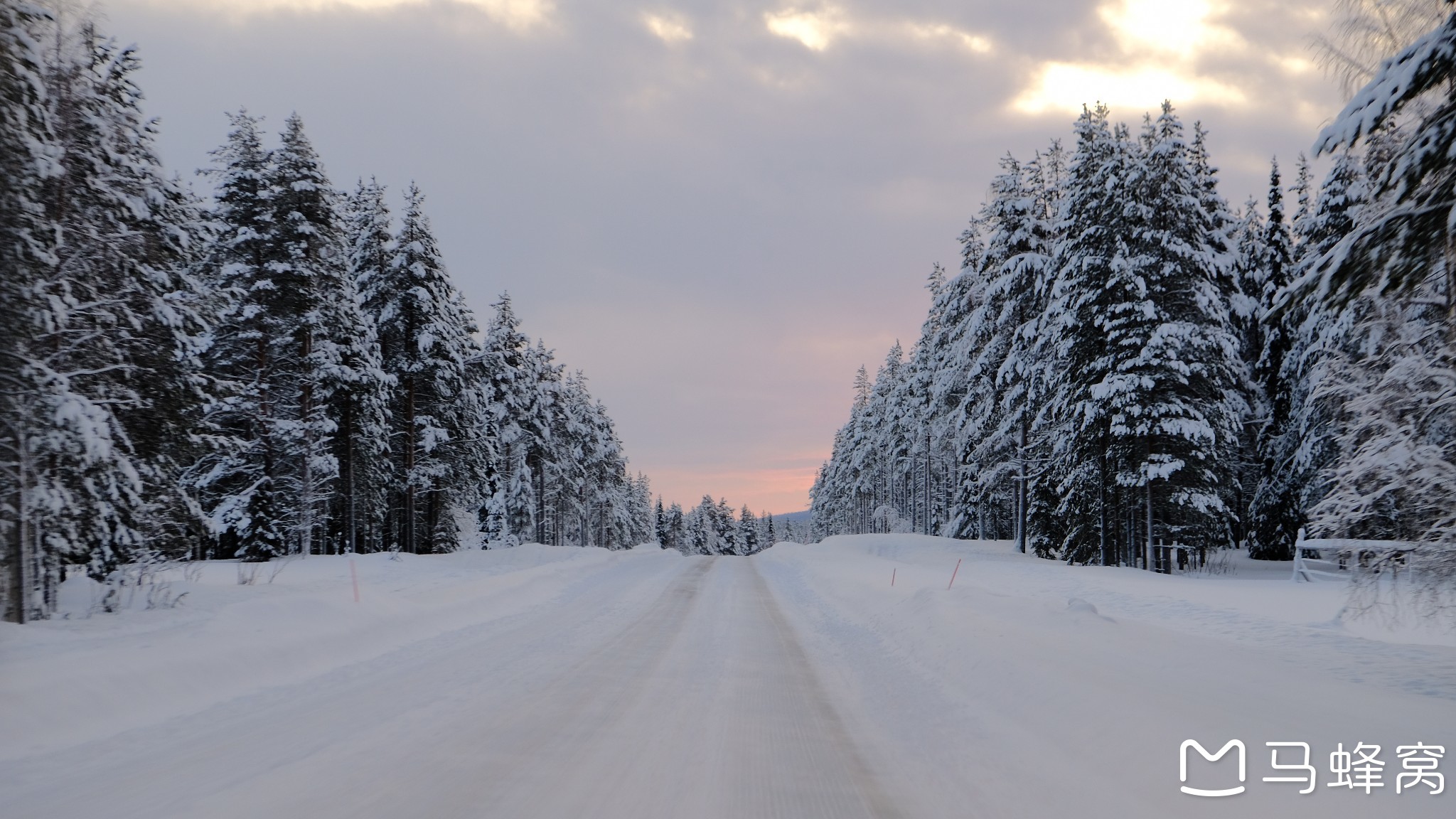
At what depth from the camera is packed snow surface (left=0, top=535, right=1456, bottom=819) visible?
4.82 meters

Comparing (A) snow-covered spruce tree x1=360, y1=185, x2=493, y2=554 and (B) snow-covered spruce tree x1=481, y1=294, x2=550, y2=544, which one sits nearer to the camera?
(A) snow-covered spruce tree x1=360, y1=185, x2=493, y2=554

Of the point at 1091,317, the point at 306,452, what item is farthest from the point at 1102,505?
the point at 306,452

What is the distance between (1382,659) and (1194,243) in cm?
1803

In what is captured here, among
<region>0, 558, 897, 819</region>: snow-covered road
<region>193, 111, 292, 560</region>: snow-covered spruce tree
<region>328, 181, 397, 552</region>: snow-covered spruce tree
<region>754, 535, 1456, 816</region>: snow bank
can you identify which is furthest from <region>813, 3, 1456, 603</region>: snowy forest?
<region>193, 111, 292, 560</region>: snow-covered spruce tree

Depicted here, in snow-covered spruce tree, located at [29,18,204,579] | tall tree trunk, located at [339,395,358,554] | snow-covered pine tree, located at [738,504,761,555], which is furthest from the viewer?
snow-covered pine tree, located at [738,504,761,555]

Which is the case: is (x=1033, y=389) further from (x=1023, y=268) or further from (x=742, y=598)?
(x=742, y=598)

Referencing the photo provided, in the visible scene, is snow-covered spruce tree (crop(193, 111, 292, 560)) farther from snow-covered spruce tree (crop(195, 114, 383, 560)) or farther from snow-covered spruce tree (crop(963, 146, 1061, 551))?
snow-covered spruce tree (crop(963, 146, 1061, 551))

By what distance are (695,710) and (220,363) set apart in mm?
23883

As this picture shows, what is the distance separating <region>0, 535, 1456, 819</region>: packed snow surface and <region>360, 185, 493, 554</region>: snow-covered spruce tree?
18.8 m

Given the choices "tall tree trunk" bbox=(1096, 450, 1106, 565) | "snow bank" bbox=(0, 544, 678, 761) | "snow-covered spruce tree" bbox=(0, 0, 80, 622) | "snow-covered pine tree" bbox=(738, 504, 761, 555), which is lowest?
"snow-covered pine tree" bbox=(738, 504, 761, 555)

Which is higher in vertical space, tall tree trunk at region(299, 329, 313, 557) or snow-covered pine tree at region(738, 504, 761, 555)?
tall tree trunk at region(299, 329, 313, 557)

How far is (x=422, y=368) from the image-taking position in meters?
32.2

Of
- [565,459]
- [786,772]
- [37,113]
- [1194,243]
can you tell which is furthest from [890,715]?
[565,459]

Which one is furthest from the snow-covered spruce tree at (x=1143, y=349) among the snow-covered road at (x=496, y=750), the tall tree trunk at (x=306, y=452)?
the tall tree trunk at (x=306, y=452)
